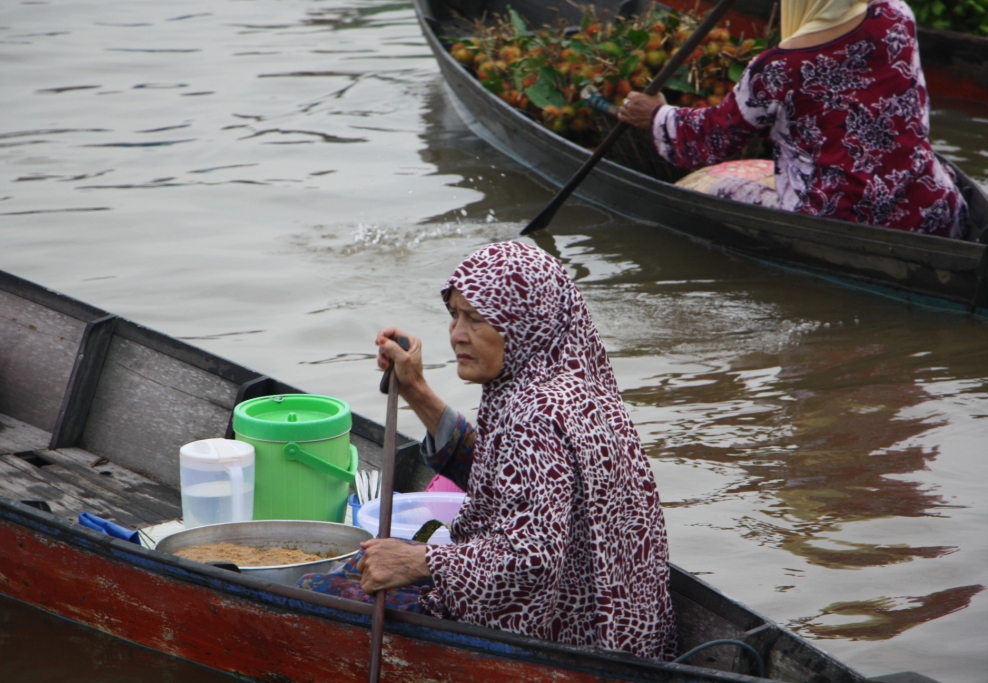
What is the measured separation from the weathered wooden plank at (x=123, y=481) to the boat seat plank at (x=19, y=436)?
0.09m

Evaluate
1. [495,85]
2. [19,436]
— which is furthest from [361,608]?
[495,85]

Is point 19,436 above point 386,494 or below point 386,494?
below

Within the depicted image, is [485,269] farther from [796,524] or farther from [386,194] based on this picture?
[386,194]

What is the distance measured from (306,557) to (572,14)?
24.7 ft

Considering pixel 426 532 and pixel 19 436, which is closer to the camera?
pixel 426 532

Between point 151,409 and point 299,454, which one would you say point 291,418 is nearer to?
point 299,454

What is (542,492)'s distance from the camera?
7.04 ft

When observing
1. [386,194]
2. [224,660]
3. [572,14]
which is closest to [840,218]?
[386,194]

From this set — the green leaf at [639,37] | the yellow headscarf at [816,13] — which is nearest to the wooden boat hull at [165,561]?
the yellow headscarf at [816,13]

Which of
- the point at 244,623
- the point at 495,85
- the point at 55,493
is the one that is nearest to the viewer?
the point at 244,623

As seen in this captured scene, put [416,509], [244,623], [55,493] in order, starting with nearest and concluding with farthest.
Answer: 1. [244,623]
2. [416,509]
3. [55,493]

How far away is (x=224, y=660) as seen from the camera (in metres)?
2.89

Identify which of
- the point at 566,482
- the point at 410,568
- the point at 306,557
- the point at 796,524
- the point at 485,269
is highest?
the point at 485,269

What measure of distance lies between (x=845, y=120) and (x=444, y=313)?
208 centimetres
